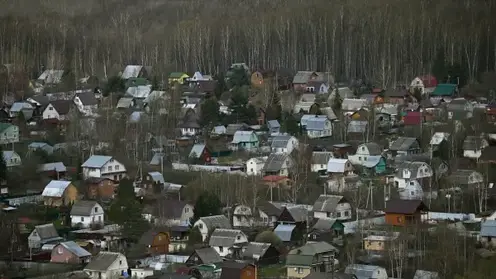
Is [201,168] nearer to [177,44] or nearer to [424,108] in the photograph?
[424,108]

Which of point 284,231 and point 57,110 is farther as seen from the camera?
point 57,110

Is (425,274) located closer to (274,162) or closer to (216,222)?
(216,222)

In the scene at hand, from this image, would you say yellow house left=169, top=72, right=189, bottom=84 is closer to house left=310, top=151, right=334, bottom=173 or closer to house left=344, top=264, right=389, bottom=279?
house left=310, top=151, right=334, bottom=173

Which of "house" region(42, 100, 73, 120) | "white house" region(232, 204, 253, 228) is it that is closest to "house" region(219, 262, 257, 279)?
"white house" region(232, 204, 253, 228)

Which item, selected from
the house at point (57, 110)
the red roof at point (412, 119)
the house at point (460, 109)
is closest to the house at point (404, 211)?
the house at point (460, 109)

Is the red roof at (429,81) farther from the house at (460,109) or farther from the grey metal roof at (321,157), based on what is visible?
the grey metal roof at (321,157)

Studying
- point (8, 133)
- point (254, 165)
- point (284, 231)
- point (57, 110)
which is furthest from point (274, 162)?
point (57, 110)
